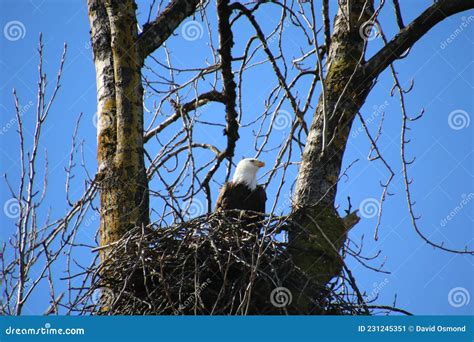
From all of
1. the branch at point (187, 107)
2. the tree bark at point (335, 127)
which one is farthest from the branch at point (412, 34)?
the branch at point (187, 107)

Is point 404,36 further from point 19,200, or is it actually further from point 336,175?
point 19,200

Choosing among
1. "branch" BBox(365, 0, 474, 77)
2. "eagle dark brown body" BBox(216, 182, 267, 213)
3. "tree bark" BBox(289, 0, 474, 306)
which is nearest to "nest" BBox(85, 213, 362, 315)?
"tree bark" BBox(289, 0, 474, 306)

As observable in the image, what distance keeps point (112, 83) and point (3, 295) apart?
1.61 metres

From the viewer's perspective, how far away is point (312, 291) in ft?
15.8

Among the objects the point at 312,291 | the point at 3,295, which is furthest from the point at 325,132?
the point at 3,295

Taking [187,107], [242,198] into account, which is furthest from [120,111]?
[242,198]

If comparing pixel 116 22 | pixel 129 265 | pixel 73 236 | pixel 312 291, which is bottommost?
pixel 312 291

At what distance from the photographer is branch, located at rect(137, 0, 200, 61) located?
224 inches

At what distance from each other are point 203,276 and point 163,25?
1997mm

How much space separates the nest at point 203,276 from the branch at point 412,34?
1384mm

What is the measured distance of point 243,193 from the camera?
6910 millimetres

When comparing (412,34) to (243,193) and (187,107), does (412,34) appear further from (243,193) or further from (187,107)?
(243,193)

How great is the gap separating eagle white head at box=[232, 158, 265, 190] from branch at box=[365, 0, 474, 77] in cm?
188

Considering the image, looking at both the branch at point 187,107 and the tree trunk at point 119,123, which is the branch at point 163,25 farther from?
the branch at point 187,107
